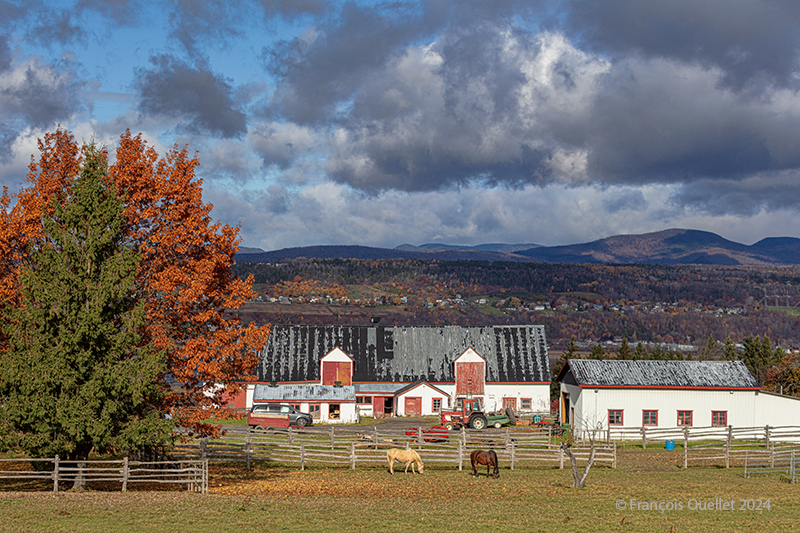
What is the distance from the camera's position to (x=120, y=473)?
27.2 m

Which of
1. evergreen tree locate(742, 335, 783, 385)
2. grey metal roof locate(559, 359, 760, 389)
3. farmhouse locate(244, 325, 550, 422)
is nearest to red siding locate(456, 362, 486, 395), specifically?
farmhouse locate(244, 325, 550, 422)

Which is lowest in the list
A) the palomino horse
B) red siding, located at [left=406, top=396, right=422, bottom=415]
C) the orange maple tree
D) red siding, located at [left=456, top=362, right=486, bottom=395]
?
red siding, located at [left=406, top=396, right=422, bottom=415]

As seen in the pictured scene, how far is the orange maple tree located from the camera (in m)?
26.2

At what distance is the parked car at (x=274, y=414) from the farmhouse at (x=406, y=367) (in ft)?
16.4

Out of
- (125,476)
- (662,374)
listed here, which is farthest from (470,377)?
(125,476)

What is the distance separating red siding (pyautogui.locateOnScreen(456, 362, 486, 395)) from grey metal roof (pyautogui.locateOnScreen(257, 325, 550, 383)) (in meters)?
0.86

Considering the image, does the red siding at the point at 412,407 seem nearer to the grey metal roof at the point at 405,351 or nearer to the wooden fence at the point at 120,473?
the grey metal roof at the point at 405,351

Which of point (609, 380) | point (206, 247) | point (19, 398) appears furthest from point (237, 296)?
point (609, 380)

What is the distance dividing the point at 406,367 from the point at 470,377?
6151 mm

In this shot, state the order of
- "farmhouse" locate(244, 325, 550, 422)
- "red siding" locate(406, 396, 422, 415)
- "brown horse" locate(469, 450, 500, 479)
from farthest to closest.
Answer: "farmhouse" locate(244, 325, 550, 422) → "red siding" locate(406, 396, 422, 415) → "brown horse" locate(469, 450, 500, 479)

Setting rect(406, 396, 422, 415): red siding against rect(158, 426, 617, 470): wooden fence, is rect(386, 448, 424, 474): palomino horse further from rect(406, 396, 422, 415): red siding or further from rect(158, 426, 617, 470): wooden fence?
rect(406, 396, 422, 415): red siding

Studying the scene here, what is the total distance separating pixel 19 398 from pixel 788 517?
81.0 feet

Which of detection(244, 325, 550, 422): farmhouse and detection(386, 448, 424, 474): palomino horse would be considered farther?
detection(244, 325, 550, 422): farmhouse

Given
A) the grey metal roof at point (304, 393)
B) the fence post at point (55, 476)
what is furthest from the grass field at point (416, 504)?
the grey metal roof at point (304, 393)
